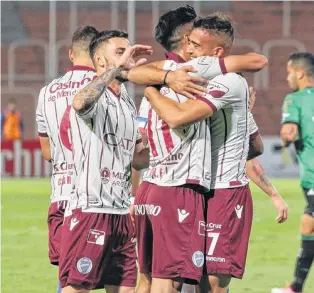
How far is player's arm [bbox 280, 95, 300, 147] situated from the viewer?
30.6 feet

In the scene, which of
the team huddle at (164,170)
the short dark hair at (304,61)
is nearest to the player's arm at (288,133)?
the short dark hair at (304,61)

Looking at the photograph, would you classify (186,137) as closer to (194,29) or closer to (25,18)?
(194,29)

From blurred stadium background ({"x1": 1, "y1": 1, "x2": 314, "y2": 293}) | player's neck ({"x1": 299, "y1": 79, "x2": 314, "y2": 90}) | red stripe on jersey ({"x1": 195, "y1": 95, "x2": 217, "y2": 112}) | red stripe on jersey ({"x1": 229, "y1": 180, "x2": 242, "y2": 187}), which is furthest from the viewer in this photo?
blurred stadium background ({"x1": 1, "y1": 1, "x2": 314, "y2": 293})

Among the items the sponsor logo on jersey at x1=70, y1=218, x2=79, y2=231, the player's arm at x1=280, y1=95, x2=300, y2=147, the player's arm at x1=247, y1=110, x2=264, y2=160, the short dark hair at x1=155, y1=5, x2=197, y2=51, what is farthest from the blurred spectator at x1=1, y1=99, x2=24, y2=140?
the sponsor logo on jersey at x1=70, y1=218, x2=79, y2=231

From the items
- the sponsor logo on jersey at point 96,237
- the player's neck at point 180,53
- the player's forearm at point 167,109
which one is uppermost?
the player's neck at point 180,53

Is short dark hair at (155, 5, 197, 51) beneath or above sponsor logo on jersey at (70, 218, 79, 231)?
above

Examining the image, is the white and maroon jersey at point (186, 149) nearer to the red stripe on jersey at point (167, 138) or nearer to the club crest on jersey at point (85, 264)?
the red stripe on jersey at point (167, 138)

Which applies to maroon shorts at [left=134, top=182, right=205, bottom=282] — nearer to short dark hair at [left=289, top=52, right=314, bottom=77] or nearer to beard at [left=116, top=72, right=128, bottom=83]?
beard at [left=116, top=72, right=128, bottom=83]

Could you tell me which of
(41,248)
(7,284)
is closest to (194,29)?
(7,284)

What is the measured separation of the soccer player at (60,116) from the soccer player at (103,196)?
0.90 metres

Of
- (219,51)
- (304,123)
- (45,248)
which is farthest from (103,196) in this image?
(45,248)

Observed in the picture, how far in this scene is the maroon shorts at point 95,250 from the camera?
6.21 meters

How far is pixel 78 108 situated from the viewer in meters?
6.07

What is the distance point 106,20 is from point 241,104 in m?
28.4
